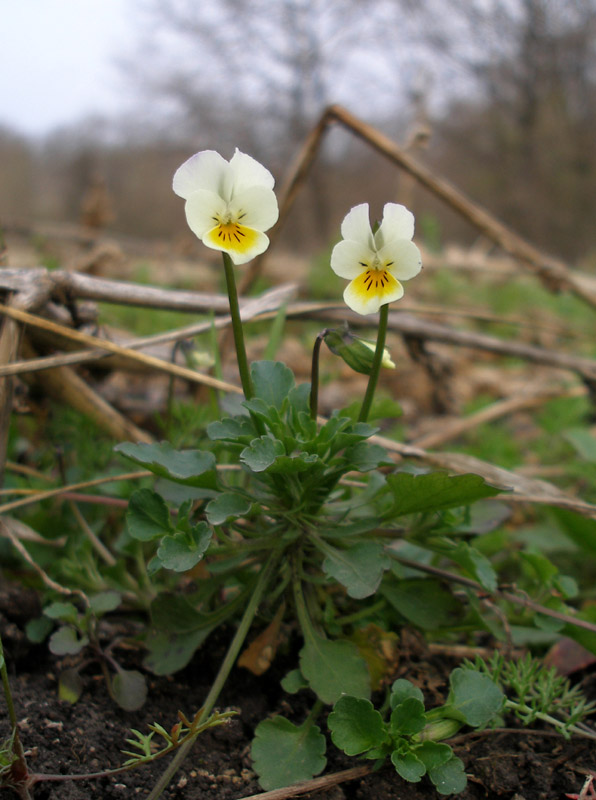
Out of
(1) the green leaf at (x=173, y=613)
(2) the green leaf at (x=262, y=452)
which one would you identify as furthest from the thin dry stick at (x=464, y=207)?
(1) the green leaf at (x=173, y=613)

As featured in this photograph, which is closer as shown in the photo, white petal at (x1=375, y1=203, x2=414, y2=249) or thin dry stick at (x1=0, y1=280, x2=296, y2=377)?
white petal at (x1=375, y1=203, x2=414, y2=249)

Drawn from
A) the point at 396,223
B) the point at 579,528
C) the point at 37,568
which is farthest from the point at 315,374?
the point at 579,528

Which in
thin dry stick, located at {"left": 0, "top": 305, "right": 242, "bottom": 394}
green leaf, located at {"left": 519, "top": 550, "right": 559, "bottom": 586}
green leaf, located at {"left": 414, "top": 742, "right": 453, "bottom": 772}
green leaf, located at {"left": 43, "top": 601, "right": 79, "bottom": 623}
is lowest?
green leaf, located at {"left": 414, "top": 742, "right": 453, "bottom": 772}

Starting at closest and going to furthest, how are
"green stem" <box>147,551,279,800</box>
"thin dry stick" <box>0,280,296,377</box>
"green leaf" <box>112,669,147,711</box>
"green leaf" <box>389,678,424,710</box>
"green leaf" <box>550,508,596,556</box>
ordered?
1. "green stem" <box>147,551,279,800</box>
2. "green leaf" <box>389,678,424,710</box>
3. "green leaf" <box>112,669,147,711</box>
4. "thin dry stick" <box>0,280,296,377</box>
5. "green leaf" <box>550,508,596,556</box>

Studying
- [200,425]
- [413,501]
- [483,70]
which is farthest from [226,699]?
[483,70]

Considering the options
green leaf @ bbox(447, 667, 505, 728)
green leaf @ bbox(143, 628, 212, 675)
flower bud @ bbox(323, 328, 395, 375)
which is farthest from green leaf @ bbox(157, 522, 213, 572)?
green leaf @ bbox(447, 667, 505, 728)

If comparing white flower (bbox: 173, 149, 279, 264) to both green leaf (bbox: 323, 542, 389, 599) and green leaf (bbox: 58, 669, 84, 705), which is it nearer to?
green leaf (bbox: 323, 542, 389, 599)
